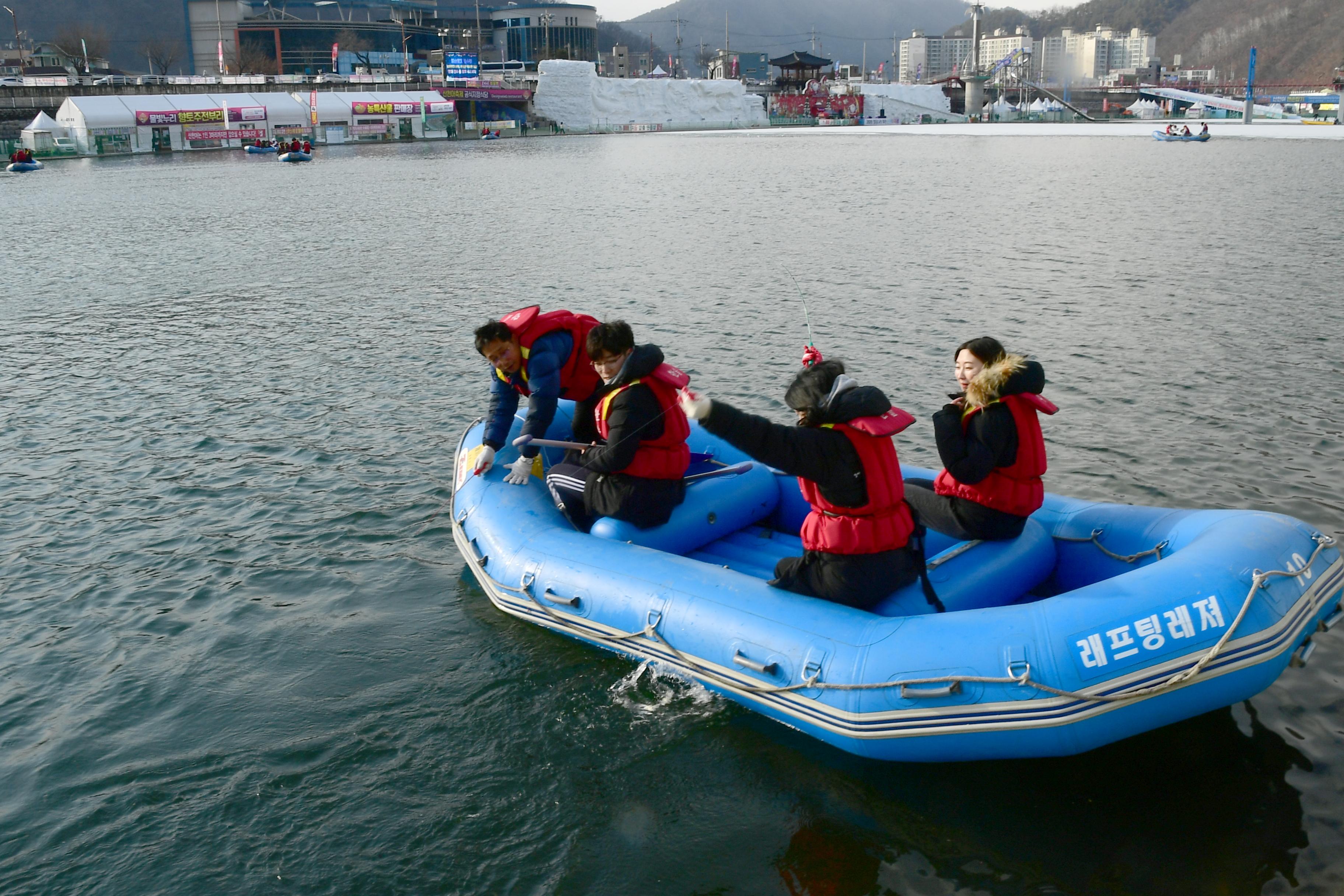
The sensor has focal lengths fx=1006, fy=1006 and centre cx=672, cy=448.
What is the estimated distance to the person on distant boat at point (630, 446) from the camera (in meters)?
5.46

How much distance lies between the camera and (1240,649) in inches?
166

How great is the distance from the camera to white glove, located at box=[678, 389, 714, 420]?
4.19 meters

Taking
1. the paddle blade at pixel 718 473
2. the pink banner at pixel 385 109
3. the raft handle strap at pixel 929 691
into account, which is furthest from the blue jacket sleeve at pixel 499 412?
the pink banner at pixel 385 109

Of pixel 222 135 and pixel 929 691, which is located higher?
pixel 222 135

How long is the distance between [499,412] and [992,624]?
3599 millimetres

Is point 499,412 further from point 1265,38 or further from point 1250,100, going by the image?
point 1265,38

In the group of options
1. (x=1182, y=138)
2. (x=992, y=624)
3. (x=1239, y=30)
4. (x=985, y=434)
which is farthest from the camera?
(x=1239, y=30)

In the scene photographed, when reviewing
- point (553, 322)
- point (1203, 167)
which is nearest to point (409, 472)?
point (553, 322)

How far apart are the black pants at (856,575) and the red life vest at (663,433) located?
123 cm

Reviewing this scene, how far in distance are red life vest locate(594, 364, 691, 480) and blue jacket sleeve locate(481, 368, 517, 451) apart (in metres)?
0.99

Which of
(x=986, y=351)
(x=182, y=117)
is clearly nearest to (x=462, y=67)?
(x=182, y=117)

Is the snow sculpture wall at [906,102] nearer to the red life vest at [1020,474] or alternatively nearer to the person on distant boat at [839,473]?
the red life vest at [1020,474]

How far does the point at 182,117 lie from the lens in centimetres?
5962

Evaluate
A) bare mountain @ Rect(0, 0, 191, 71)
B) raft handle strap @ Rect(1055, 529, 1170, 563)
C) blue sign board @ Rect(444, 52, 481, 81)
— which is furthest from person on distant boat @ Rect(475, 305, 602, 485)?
bare mountain @ Rect(0, 0, 191, 71)
